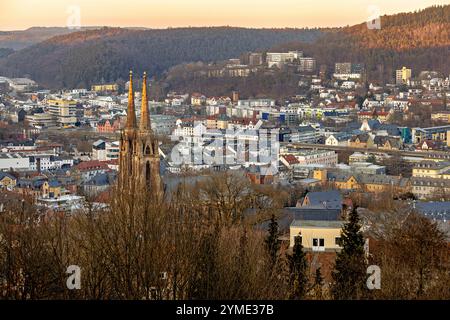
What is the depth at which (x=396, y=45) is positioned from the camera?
2427 inches

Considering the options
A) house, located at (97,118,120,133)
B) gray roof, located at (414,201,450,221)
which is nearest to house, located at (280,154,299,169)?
gray roof, located at (414,201,450,221)

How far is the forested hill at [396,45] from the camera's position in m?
59.3

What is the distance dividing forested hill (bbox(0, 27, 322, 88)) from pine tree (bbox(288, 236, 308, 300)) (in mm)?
57885

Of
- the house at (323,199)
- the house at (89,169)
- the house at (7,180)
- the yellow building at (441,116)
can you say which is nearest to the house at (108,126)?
the house at (89,169)

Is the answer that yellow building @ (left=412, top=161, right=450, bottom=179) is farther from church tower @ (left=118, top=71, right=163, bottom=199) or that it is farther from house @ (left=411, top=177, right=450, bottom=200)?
church tower @ (left=118, top=71, right=163, bottom=199)

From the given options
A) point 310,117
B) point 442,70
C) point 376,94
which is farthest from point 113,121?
point 442,70

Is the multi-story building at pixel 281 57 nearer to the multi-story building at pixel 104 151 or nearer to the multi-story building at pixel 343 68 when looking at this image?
the multi-story building at pixel 343 68

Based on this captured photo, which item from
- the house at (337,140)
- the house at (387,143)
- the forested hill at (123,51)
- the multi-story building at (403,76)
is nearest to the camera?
the house at (387,143)

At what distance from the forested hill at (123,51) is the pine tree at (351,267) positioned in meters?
57.6

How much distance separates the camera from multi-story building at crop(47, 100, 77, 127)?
45250mm

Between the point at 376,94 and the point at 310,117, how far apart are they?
7.82m

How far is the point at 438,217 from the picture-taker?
→ 15789 millimetres
